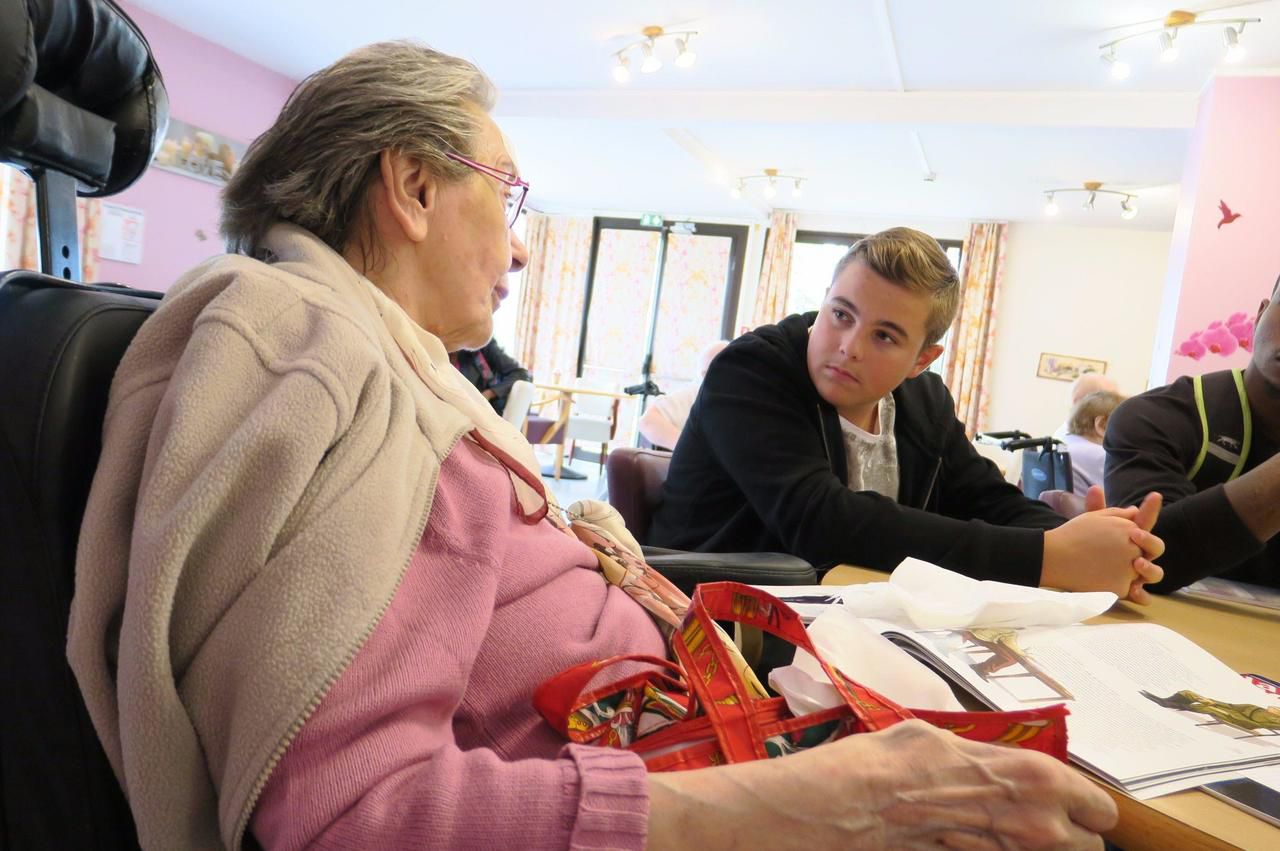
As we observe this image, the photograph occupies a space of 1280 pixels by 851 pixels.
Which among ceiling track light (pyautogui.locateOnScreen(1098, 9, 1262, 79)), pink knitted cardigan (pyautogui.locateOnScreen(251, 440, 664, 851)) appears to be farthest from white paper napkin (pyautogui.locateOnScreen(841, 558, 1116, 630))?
ceiling track light (pyautogui.locateOnScreen(1098, 9, 1262, 79))

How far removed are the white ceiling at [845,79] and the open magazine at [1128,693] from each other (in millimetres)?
3584

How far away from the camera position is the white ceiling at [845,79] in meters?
3.83

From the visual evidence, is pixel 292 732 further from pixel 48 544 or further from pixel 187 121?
pixel 187 121

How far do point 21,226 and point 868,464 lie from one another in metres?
5.33

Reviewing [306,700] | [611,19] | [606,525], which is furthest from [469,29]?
[306,700]

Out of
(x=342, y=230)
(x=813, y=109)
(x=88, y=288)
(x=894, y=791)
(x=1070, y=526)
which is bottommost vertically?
(x=894, y=791)

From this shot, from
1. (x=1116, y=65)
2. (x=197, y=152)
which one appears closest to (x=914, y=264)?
(x=1116, y=65)

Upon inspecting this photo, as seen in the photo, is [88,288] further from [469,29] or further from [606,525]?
[469,29]

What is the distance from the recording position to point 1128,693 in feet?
2.61

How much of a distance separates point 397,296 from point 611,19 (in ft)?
12.8

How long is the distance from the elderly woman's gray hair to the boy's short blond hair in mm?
Answer: 905

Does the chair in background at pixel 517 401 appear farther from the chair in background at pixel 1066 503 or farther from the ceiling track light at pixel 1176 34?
the ceiling track light at pixel 1176 34

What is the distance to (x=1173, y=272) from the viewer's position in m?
4.12

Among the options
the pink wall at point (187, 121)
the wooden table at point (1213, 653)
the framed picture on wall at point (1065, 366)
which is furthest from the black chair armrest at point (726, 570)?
the framed picture on wall at point (1065, 366)
